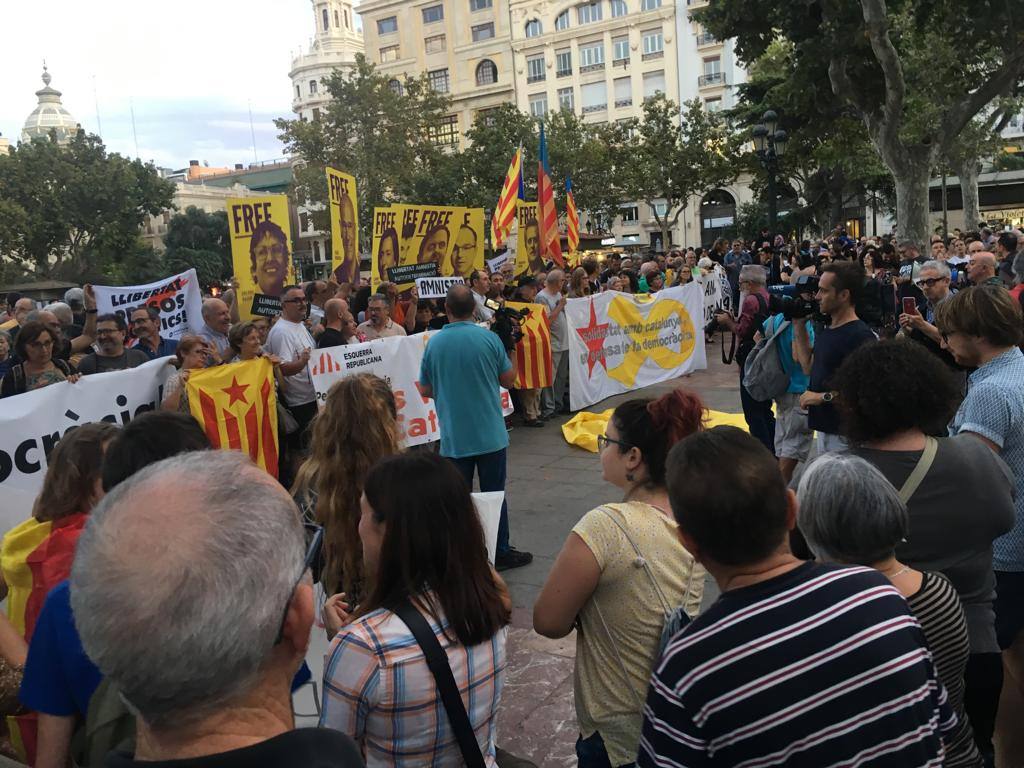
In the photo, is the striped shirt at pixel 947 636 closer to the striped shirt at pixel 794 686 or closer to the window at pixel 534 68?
the striped shirt at pixel 794 686

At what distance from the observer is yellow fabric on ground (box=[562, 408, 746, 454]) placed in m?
8.38

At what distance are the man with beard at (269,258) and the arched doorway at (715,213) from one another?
162 ft

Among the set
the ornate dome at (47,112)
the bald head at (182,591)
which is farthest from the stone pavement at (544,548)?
the ornate dome at (47,112)

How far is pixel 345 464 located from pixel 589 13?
64.0 meters

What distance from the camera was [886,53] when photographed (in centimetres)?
1639

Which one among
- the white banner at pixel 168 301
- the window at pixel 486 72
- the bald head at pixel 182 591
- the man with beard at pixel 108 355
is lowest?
the bald head at pixel 182 591

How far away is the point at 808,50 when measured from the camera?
709 inches

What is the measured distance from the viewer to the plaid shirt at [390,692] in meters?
1.79

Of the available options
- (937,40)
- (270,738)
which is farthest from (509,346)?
(937,40)

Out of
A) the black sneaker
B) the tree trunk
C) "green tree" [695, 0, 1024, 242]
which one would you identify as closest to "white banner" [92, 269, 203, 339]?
the black sneaker

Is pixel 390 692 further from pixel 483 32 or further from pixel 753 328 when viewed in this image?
pixel 483 32

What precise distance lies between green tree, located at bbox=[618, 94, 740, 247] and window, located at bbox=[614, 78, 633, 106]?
1870 cm

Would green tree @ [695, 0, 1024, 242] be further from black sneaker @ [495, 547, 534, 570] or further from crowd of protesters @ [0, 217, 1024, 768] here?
crowd of protesters @ [0, 217, 1024, 768]

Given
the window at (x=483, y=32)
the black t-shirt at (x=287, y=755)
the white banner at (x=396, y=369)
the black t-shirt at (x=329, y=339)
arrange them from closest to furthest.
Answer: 1. the black t-shirt at (x=287, y=755)
2. the white banner at (x=396, y=369)
3. the black t-shirt at (x=329, y=339)
4. the window at (x=483, y=32)
